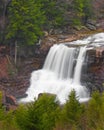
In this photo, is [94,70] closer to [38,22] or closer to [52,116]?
[38,22]

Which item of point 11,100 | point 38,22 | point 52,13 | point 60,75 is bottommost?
point 11,100

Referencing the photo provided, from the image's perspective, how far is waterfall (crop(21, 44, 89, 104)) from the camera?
5194cm

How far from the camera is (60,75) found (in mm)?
53906

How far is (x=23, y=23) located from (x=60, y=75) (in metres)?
9.77

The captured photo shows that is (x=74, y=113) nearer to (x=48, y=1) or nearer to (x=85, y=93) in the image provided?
(x=85, y=93)

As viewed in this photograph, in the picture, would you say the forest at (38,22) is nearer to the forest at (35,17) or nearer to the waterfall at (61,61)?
the forest at (35,17)

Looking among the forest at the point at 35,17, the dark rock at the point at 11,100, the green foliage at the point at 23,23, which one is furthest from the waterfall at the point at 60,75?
the forest at the point at 35,17

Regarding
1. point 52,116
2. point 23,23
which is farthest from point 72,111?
point 23,23

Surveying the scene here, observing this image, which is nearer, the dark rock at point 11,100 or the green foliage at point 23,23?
the dark rock at point 11,100

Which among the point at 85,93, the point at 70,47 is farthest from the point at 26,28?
the point at 85,93

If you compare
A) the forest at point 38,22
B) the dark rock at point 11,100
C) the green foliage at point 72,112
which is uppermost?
the forest at point 38,22

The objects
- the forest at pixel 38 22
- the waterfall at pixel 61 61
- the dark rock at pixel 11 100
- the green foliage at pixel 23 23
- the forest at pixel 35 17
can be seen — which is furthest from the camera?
the forest at pixel 35 17

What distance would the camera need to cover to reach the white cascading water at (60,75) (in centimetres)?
5191

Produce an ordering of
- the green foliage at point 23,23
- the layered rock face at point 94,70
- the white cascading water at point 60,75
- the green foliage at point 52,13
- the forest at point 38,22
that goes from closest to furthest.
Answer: the layered rock face at point 94,70, the white cascading water at point 60,75, the forest at point 38,22, the green foliage at point 23,23, the green foliage at point 52,13
